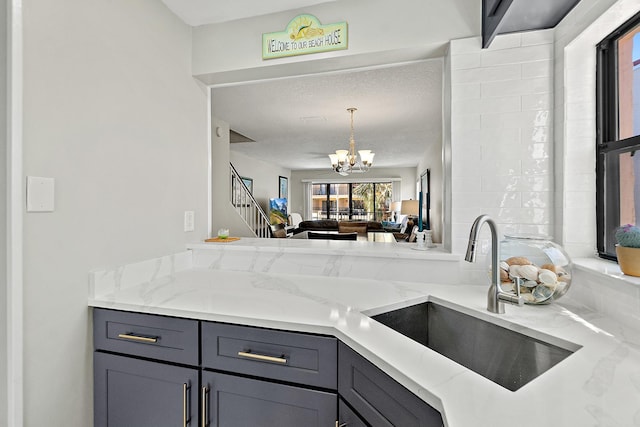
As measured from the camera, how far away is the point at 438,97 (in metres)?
3.63

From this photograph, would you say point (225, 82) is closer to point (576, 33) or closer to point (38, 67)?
point (38, 67)

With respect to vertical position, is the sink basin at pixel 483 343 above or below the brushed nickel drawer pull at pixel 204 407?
above

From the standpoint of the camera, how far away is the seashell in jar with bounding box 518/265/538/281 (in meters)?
1.21

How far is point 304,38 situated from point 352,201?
9.10 m

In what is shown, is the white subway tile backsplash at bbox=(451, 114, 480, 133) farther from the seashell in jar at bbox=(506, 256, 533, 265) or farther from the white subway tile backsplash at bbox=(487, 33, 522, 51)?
the seashell in jar at bbox=(506, 256, 533, 265)

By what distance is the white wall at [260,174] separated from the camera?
726cm

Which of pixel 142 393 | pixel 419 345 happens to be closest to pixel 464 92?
pixel 419 345

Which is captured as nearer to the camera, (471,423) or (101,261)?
(471,423)

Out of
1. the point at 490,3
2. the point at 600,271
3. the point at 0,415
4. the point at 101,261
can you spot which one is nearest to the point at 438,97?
the point at 490,3

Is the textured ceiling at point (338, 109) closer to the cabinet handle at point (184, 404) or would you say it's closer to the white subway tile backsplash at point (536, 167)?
the white subway tile backsplash at point (536, 167)

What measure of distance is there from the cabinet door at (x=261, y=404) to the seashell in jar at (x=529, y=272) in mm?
811

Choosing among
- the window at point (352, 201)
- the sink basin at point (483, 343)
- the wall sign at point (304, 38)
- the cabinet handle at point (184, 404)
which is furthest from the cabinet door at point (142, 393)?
the window at point (352, 201)

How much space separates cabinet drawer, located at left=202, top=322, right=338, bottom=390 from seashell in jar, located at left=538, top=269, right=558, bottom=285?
80cm

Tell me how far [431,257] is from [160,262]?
143cm
